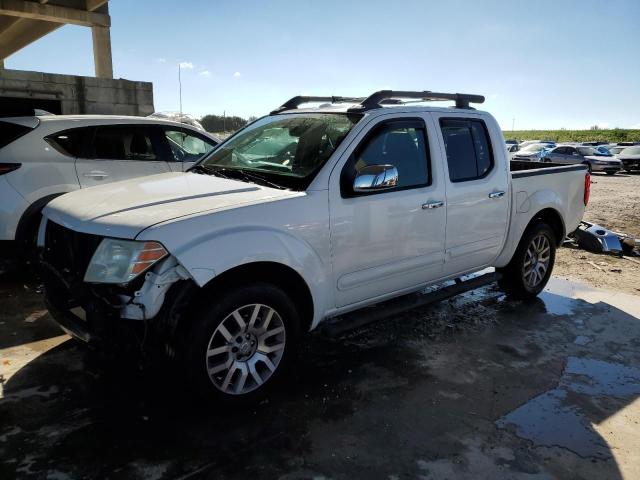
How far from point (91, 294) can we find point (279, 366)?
1.23m

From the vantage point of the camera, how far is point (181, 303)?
2.66m

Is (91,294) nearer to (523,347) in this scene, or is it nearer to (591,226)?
(523,347)

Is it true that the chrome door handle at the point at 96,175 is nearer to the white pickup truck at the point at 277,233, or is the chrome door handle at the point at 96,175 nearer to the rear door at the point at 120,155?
the rear door at the point at 120,155

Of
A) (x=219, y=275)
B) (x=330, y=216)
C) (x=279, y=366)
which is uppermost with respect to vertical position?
(x=330, y=216)

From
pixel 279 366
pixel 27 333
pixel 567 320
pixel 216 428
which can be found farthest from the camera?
pixel 567 320

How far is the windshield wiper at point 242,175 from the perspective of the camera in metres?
3.37

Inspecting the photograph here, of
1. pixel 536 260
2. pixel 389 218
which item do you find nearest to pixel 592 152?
pixel 536 260

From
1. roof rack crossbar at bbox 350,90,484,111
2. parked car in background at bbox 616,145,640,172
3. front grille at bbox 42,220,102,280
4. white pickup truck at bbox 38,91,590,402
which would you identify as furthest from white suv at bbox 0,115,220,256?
parked car in background at bbox 616,145,640,172

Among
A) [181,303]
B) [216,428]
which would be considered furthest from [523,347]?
[181,303]

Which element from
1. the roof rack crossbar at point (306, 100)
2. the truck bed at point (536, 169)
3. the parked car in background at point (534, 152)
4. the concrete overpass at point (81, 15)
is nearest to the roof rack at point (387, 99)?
the roof rack crossbar at point (306, 100)

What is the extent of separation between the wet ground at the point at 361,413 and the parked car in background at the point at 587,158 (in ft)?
71.9

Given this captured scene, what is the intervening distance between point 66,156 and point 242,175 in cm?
288

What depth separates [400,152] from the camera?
382 centimetres

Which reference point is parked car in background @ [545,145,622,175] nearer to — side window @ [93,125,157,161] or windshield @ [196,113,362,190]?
side window @ [93,125,157,161]
